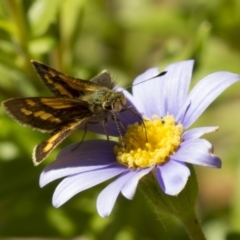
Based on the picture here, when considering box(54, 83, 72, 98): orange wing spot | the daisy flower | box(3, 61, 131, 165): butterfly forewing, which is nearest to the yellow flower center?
the daisy flower

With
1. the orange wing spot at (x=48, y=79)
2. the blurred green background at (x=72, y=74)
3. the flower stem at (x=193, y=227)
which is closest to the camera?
the flower stem at (x=193, y=227)

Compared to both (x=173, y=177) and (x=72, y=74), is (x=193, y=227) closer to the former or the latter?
(x=173, y=177)

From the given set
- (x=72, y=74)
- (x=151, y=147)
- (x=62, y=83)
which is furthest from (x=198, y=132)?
(x=72, y=74)

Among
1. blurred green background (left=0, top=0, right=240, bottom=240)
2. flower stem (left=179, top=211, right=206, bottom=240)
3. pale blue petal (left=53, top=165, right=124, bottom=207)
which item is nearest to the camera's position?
pale blue petal (left=53, top=165, right=124, bottom=207)

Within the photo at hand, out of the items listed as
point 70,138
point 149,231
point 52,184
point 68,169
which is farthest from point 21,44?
point 149,231

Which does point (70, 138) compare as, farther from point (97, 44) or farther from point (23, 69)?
point (97, 44)

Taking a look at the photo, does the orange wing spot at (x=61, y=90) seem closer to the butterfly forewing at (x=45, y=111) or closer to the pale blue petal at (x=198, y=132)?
the butterfly forewing at (x=45, y=111)

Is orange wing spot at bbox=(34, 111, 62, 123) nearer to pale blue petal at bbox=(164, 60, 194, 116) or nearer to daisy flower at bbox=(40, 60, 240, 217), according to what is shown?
daisy flower at bbox=(40, 60, 240, 217)

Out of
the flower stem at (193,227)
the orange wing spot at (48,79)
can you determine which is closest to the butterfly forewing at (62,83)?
the orange wing spot at (48,79)
